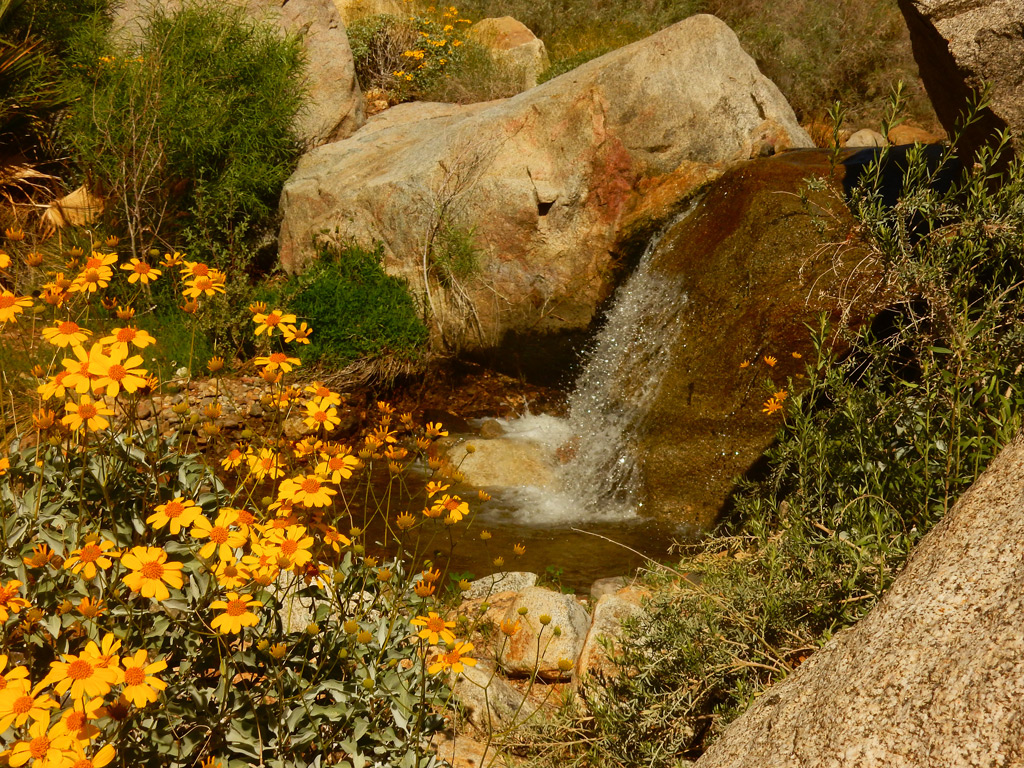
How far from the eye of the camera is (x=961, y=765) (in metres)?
1.28

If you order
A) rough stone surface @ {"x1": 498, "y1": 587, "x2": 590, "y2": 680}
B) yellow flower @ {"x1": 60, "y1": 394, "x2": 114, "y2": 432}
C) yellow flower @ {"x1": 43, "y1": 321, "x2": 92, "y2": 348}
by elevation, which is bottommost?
rough stone surface @ {"x1": 498, "y1": 587, "x2": 590, "y2": 680}

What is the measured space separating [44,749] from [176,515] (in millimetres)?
497

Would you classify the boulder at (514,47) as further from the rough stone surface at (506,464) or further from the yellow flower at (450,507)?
the yellow flower at (450,507)

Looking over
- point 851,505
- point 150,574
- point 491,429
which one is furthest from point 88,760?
point 491,429

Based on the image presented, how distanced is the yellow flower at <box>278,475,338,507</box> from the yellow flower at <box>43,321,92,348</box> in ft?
1.93

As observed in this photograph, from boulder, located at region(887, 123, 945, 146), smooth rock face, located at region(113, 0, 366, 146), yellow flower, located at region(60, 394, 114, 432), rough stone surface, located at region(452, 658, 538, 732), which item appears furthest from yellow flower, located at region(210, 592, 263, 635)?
boulder, located at region(887, 123, 945, 146)

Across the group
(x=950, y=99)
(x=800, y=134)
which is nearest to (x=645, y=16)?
(x=800, y=134)

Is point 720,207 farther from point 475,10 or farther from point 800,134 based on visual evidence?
point 475,10

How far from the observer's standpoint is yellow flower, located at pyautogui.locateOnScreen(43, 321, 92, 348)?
1991 millimetres

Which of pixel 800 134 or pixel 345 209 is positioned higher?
pixel 800 134

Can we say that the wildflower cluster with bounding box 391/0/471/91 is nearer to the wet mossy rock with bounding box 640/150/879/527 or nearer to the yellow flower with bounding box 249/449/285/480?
the wet mossy rock with bounding box 640/150/879/527

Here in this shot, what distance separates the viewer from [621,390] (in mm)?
6918

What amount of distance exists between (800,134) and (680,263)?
6.28 ft

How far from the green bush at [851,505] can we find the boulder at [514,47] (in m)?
9.39
